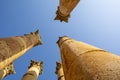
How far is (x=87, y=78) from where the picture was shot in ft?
8.79

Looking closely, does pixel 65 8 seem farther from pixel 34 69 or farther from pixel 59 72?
pixel 59 72

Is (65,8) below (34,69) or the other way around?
the other way around

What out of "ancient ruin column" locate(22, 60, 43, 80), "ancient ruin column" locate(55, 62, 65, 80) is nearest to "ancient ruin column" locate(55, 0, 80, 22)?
"ancient ruin column" locate(22, 60, 43, 80)

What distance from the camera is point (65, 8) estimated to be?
1299cm

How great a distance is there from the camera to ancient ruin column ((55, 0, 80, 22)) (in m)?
12.4

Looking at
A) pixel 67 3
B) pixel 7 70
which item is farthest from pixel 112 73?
pixel 7 70

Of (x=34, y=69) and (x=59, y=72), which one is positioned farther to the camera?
(x=59, y=72)

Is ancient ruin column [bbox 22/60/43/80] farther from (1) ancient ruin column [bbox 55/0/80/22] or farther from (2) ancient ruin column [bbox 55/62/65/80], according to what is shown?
(1) ancient ruin column [bbox 55/0/80/22]

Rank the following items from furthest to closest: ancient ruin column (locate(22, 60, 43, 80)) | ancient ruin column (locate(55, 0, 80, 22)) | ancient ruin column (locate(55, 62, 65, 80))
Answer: ancient ruin column (locate(55, 62, 65, 80))
ancient ruin column (locate(22, 60, 43, 80))
ancient ruin column (locate(55, 0, 80, 22))

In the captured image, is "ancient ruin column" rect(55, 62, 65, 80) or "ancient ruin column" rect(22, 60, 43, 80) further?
"ancient ruin column" rect(55, 62, 65, 80)

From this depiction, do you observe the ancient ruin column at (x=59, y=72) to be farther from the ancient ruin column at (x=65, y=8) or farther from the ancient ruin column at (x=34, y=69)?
the ancient ruin column at (x=65, y=8)

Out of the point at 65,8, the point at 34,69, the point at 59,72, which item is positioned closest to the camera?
the point at 65,8

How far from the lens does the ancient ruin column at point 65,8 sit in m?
12.4

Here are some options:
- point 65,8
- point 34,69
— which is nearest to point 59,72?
point 34,69
